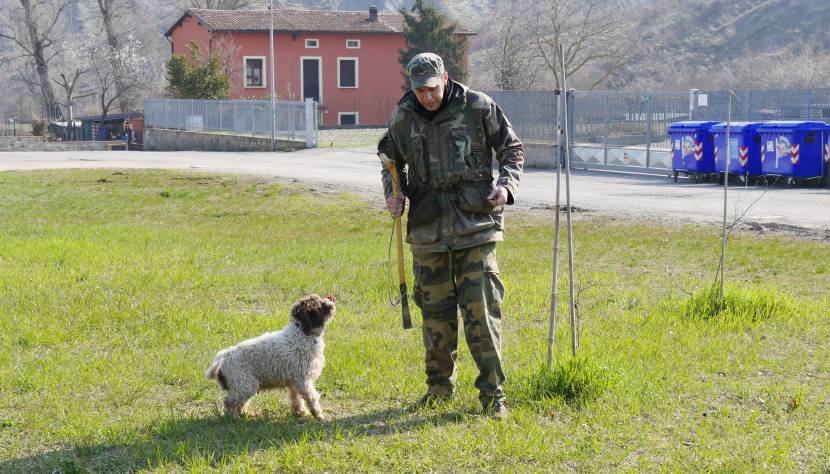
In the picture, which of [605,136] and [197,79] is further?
[197,79]

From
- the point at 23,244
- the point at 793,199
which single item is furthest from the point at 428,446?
the point at 793,199

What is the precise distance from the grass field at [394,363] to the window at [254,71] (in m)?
47.7

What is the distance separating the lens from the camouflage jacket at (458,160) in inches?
219

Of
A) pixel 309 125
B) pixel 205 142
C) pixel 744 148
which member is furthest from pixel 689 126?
pixel 205 142

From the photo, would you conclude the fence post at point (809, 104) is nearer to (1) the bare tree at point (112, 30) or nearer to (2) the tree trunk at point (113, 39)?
(1) the bare tree at point (112, 30)

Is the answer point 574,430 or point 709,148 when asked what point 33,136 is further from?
point 574,430

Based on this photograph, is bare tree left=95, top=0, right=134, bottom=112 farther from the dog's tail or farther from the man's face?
the man's face

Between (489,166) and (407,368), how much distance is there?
1.75 m

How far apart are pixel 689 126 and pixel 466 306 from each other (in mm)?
19106

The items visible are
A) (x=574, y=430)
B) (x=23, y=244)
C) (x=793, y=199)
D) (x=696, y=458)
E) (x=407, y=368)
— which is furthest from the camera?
(x=793, y=199)

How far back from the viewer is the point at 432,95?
17.9 feet

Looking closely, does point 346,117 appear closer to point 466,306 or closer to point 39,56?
point 39,56

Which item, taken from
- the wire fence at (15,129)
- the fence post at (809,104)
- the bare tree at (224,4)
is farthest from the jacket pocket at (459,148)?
the bare tree at (224,4)

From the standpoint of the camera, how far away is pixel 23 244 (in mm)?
13055
